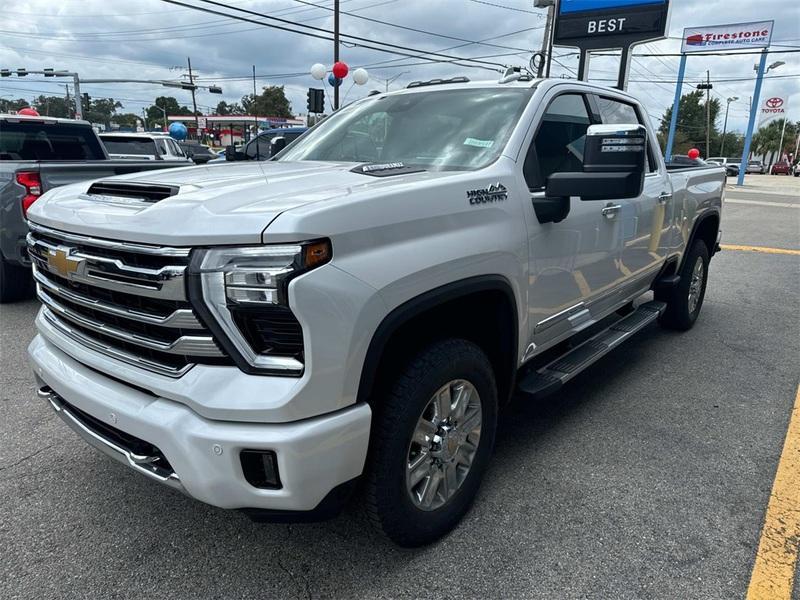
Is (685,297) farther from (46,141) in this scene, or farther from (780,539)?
(46,141)

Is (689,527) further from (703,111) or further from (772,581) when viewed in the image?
(703,111)

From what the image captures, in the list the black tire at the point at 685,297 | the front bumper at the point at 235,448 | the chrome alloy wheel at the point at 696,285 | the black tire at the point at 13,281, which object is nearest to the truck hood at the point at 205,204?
the front bumper at the point at 235,448

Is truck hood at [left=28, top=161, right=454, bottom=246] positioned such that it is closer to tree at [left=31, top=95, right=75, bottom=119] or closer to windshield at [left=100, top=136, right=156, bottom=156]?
windshield at [left=100, top=136, right=156, bottom=156]

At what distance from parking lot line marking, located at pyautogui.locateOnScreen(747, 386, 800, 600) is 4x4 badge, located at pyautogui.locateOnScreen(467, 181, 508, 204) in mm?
1797

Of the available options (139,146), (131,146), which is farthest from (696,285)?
(131,146)

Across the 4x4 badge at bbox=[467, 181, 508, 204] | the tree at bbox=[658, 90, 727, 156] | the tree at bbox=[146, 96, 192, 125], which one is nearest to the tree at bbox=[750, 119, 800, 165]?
the tree at bbox=[658, 90, 727, 156]

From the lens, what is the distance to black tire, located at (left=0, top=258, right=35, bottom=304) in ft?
19.3

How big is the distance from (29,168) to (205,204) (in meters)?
4.24

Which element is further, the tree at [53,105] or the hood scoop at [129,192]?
the tree at [53,105]

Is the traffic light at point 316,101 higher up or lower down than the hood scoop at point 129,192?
higher up

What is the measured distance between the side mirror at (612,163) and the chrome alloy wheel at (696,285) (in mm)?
3211

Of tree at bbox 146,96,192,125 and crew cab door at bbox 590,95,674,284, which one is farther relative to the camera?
tree at bbox 146,96,192,125

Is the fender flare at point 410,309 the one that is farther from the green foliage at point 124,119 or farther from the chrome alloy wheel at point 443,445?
the green foliage at point 124,119

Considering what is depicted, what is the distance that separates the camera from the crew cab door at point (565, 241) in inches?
110
